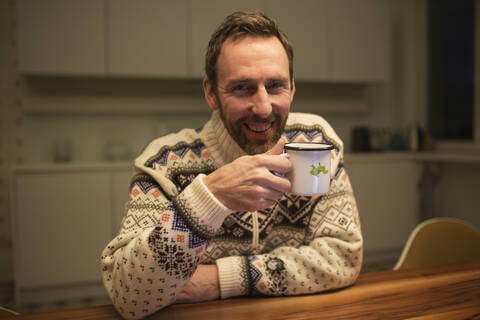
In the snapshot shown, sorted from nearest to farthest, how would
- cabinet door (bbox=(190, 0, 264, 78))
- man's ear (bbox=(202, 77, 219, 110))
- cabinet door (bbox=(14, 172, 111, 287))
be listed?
man's ear (bbox=(202, 77, 219, 110))
cabinet door (bbox=(14, 172, 111, 287))
cabinet door (bbox=(190, 0, 264, 78))

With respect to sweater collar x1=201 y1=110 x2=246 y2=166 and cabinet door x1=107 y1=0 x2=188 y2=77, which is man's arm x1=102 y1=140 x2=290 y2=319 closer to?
sweater collar x1=201 y1=110 x2=246 y2=166

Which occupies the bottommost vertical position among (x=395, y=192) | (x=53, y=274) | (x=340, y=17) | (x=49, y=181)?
(x=53, y=274)

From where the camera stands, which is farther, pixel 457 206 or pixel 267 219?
pixel 457 206

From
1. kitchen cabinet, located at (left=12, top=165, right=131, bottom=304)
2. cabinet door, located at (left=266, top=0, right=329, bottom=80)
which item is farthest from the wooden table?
cabinet door, located at (left=266, top=0, right=329, bottom=80)

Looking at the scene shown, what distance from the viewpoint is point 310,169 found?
653mm

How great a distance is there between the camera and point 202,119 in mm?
3279

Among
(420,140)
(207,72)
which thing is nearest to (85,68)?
(207,72)

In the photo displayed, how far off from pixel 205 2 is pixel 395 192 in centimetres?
217

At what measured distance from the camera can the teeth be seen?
889mm

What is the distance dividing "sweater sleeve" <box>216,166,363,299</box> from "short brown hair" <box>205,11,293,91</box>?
37 cm

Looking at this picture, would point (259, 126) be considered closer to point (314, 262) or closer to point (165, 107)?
point (314, 262)

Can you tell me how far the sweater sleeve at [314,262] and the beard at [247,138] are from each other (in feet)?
0.77

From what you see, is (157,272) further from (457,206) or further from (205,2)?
(457,206)

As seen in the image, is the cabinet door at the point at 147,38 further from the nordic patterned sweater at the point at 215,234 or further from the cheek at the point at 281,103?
the cheek at the point at 281,103
